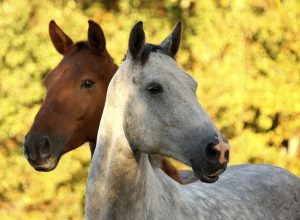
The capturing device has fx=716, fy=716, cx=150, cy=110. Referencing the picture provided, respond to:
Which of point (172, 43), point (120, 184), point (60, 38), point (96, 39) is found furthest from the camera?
point (60, 38)

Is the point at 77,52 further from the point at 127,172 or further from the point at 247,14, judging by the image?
the point at 247,14

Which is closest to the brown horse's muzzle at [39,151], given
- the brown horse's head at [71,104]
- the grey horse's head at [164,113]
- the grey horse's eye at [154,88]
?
the brown horse's head at [71,104]

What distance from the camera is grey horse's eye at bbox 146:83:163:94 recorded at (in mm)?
3672

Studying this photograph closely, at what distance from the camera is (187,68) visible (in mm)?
8195

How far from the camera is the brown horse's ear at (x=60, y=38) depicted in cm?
563

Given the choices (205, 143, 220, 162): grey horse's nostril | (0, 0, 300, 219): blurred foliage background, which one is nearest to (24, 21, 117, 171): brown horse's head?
(205, 143, 220, 162): grey horse's nostril

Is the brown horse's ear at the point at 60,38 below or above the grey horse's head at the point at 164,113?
above

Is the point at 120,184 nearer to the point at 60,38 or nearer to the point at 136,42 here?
the point at 136,42

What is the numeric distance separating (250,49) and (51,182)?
2.68 m

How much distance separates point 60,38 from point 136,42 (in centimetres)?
199

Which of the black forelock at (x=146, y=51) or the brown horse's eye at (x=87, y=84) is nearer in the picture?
the black forelock at (x=146, y=51)

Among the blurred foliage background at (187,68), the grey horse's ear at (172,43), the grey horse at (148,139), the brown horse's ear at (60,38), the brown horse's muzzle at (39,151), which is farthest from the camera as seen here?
the blurred foliage background at (187,68)

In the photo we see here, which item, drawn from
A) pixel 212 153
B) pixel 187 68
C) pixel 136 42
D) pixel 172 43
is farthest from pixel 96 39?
pixel 187 68

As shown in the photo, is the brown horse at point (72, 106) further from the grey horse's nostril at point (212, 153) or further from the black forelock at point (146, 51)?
the grey horse's nostril at point (212, 153)
